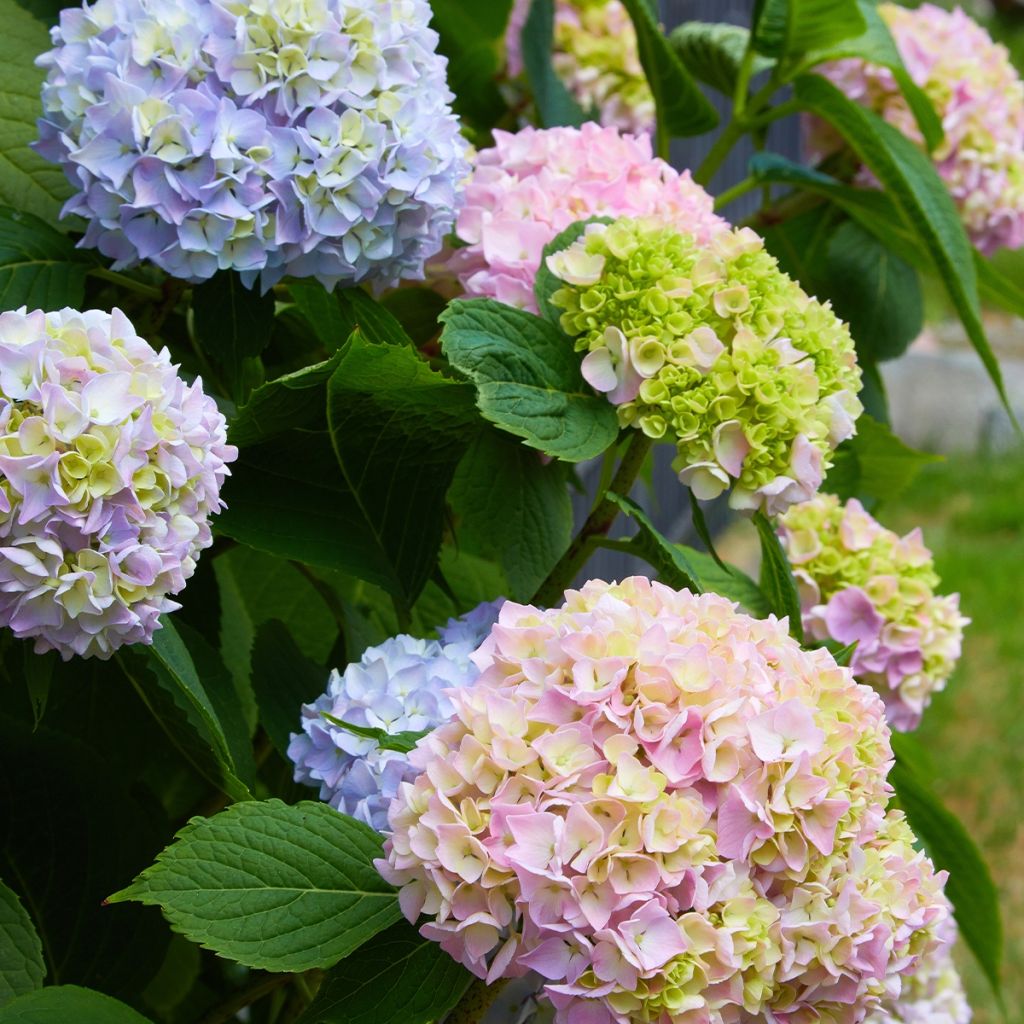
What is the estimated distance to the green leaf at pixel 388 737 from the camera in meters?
0.53

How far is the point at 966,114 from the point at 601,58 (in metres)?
0.35

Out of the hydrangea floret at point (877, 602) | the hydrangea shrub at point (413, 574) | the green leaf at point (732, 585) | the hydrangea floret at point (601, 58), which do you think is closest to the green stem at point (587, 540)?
the hydrangea shrub at point (413, 574)

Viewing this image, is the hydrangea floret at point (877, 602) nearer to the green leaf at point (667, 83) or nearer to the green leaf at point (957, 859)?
the green leaf at point (957, 859)

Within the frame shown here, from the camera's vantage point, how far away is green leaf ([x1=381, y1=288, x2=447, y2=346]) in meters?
0.81

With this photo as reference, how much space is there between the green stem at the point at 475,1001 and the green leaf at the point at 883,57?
64cm

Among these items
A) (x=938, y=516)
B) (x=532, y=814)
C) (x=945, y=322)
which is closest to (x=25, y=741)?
(x=532, y=814)

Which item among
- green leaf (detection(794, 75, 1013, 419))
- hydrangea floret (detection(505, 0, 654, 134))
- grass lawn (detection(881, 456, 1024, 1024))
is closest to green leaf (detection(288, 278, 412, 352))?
green leaf (detection(794, 75, 1013, 419))

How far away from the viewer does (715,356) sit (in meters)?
0.62

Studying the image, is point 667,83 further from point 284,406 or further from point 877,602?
point 284,406

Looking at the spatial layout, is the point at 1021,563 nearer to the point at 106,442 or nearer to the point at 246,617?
the point at 246,617

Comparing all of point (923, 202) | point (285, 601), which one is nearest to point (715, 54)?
point (923, 202)

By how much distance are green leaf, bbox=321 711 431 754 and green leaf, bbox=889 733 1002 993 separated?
0.31m

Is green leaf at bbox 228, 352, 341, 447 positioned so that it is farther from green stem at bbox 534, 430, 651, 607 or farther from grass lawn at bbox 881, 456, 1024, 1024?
A: grass lawn at bbox 881, 456, 1024, 1024

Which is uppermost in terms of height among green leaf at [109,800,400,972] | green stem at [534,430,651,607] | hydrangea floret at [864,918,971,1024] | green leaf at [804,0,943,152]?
green leaf at [804,0,943,152]
